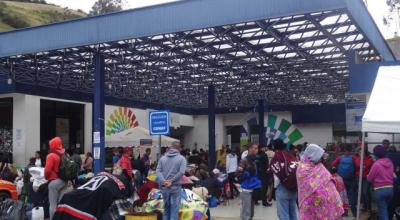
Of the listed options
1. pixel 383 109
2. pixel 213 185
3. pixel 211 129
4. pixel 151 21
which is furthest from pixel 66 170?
pixel 211 129

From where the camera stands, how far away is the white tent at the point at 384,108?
816 cm

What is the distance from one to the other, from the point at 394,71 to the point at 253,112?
2825 cm

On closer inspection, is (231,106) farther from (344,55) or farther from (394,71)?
(394,71)

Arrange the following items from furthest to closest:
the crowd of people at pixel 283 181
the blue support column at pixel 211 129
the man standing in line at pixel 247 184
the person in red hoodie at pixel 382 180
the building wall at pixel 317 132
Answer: the building wall at pixel 317 132, the blue support column at pixel 211 129, the man standing in line at pixel 247 184, the person in red hoodie at pixel 382 180, the crowd of people at pixel 283 181

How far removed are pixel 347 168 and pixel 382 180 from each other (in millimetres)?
2780

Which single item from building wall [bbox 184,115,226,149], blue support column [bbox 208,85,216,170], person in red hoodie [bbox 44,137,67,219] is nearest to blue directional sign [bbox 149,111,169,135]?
person in red hoodie [bbox 44,137,67,219]

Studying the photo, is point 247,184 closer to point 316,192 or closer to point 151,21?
point 316,192

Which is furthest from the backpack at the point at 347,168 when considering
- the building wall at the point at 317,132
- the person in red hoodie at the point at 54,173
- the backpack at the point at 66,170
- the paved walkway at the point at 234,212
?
the building wall at the point at 317,132

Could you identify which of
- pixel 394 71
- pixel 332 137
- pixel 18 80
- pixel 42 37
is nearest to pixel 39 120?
pixel 18 80

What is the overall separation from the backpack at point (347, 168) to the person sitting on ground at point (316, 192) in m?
5.41

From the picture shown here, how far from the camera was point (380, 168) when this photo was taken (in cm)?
927

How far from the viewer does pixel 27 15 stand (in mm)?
79875

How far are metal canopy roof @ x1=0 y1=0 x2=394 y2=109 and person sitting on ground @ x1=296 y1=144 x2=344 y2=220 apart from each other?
4.72 meters

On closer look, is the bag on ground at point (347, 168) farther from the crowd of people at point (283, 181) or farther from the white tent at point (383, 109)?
the white tent at point (383, 109)
